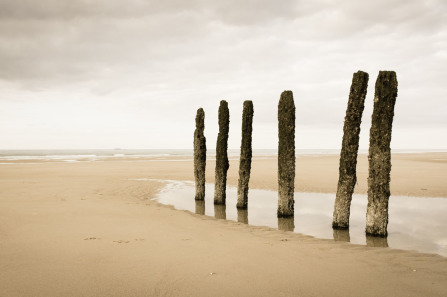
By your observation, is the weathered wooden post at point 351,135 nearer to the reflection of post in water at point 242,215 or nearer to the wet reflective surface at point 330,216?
the wet reflective surface at point 330,216

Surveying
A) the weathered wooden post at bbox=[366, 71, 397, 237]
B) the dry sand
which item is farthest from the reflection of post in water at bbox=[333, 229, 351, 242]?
the weathered wooden post at bbox=[366, 71, 397, 237]

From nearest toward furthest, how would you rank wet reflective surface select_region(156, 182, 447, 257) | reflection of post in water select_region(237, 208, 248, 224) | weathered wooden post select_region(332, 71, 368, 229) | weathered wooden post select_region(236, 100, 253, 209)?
wet reflective surface select_region(156, 182, 447, 257), weathered wooden post select_region(332, 71, 368, 229), reflection of post in water select_region(237, 208, 248, 224), weathered wooden post select_region(236, 100, 253, 209)

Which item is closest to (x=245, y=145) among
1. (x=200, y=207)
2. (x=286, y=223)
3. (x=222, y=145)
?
(x=222, y=145)

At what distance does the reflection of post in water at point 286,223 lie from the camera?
834cm

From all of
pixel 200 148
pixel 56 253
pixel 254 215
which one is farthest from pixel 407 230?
pixel 56 253

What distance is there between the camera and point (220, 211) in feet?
35.1

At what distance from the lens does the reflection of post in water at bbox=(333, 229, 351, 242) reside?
734 cm

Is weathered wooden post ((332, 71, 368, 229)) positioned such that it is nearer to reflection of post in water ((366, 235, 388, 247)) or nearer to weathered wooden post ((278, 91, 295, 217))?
reflection of post in water ((366, 235, 388, 247))

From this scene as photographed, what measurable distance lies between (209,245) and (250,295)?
2.24 meters

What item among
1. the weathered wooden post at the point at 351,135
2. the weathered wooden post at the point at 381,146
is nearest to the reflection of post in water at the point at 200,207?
the weathered wooden post at the point at 351,135

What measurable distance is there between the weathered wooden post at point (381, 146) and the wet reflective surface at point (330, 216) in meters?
0.65

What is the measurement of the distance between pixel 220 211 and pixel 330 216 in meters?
3.47

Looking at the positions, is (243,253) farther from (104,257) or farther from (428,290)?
(428,290)

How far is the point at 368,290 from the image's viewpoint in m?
4.16
